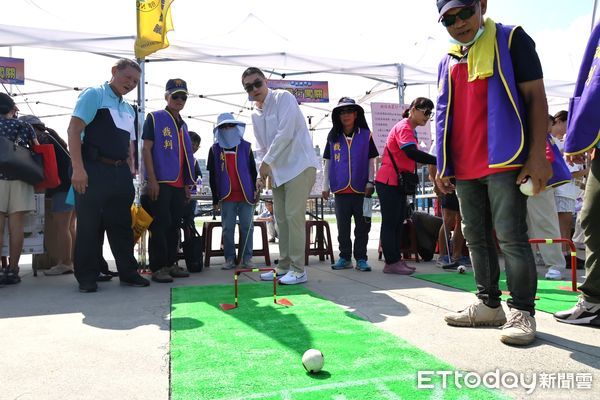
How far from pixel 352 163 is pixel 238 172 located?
1.35 m

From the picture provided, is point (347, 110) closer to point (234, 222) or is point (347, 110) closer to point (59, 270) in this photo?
point (234, 222)

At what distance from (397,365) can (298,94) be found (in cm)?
1217

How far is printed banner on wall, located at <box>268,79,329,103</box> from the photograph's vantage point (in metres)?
13.0

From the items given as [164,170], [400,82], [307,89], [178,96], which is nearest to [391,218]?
[164,170]

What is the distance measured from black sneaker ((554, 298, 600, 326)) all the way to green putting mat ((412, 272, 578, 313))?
0.31 metres

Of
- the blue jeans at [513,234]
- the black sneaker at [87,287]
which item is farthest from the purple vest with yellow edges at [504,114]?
the black sneaker at [87,287]

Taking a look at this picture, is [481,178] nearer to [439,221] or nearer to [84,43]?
[439,221]

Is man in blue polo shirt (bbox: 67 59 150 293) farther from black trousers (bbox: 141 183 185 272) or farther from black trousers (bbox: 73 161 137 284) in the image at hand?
black trousers (bbox: 141 183 185 272)

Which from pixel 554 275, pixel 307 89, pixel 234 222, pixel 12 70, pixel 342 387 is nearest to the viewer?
pixel 342 387

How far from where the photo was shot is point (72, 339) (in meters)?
2.55

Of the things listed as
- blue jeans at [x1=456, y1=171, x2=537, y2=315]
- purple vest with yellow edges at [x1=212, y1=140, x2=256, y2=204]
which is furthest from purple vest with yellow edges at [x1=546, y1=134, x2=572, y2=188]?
purple vest with yellow edges at [x1=212, y1=140, x2=256, y2=204]

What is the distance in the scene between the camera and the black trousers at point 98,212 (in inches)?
159

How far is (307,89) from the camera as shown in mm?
13383

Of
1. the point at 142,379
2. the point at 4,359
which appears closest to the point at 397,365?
the point at 142,379
